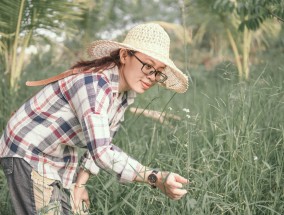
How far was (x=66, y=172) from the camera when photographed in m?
1.94

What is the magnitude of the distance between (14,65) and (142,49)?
8.46 feet

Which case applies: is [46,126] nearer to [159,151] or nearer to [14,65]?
[159,151]

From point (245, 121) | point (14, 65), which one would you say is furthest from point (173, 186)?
point (14, 65)

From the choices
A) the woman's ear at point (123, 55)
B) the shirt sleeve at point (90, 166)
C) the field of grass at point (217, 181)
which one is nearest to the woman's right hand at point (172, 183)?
the field of grass at point (217, 181)

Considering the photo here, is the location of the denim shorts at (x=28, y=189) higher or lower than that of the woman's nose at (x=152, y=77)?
lower

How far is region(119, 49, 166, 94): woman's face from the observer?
177 cm

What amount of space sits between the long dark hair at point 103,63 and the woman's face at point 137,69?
4 centimetres

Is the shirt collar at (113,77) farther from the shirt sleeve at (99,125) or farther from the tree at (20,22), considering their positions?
the tree at (20,22)

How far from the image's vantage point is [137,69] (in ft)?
5.81

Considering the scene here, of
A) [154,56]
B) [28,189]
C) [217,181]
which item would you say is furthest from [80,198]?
[154,56]

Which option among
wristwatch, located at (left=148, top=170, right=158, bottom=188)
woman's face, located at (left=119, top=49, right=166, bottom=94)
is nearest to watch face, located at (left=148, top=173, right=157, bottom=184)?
wristwatch, located at (left=148, top=170, right=158, bottom=188)

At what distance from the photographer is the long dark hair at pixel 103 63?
1.78m

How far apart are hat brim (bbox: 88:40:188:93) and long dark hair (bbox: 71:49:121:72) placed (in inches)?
1.5

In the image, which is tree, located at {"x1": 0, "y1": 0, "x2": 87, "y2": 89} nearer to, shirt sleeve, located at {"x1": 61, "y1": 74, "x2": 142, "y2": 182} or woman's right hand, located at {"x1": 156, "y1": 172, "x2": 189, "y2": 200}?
shirt sleeve, located at {"x1": 61, "y1": 74, "x2": 142, "y2": 182}
